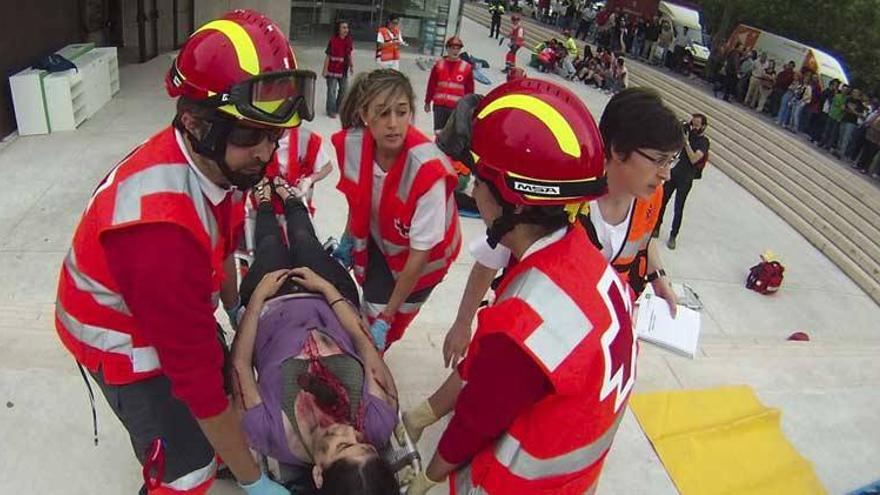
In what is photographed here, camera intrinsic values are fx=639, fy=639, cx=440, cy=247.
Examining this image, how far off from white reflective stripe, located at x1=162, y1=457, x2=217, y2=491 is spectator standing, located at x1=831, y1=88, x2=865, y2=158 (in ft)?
41.1

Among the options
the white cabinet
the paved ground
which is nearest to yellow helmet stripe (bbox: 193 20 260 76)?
the paved ground

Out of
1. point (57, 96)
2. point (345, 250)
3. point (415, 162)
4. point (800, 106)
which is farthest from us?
point (800, 106)

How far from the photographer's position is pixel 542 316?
4.95ft

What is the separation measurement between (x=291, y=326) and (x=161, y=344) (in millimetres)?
1025

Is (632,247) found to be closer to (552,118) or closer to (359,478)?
(552,118)

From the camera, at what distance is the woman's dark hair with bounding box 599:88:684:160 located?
2359mm

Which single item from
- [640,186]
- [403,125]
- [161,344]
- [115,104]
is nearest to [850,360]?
[640,186]

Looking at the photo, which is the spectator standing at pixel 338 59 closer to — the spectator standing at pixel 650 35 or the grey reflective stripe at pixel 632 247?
the grey reflective stripe at pixel 632 247

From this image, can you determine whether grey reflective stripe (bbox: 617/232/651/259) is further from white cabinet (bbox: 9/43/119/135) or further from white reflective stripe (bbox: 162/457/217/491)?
white cabinet (bbox: 9/43/119/135)

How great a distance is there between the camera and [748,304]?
6.38m

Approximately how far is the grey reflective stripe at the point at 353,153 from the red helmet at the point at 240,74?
1.25m

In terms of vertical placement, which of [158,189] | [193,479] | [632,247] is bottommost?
[193,479]

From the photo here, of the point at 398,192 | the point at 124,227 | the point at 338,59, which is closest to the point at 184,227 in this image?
the point at 124,227

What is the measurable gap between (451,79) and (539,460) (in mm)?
6117
